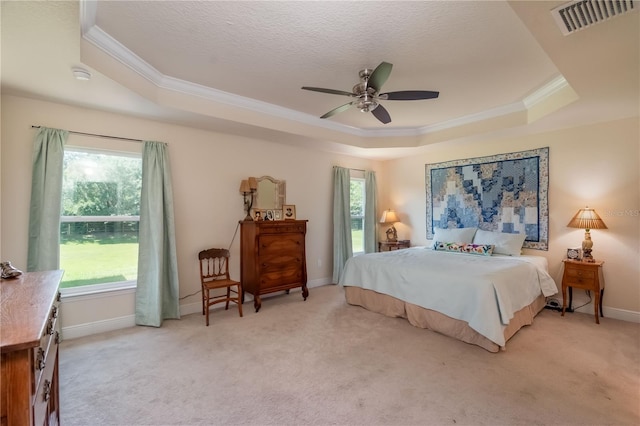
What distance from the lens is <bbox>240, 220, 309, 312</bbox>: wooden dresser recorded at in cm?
382

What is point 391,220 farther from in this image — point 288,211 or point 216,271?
point 216,271

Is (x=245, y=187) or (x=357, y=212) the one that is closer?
(x=245, y=187)

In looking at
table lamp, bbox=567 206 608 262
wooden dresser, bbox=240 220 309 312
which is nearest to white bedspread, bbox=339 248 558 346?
table lamp, bbox=567 206 608 262

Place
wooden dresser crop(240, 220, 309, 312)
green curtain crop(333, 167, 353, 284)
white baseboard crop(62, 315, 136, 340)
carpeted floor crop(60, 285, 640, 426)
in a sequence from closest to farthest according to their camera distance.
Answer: carpeted floor crop(60, 285, 640, 426) < white baseboard crop(62, 315, 136, 340) < wooden dresser crop(240, 220, 309, 312) < green curtain crop(333, 167, 353, 284)

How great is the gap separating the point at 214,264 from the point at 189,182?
1123mm

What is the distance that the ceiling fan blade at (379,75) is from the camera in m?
2.13

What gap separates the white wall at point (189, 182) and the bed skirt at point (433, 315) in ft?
4.60

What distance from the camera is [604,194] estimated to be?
3.63m

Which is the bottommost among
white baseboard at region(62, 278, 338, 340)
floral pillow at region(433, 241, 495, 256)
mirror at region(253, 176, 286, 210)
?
white baseboard at region(62, 278, 338, 340)

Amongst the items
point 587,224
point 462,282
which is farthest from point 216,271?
point 587,224

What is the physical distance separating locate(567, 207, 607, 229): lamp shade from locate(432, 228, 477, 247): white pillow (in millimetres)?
1231

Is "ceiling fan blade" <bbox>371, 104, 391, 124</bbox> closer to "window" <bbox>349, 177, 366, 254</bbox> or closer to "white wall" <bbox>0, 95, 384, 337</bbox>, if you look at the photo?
"white wall" <bbox>0, 95, 384, 337</bbox>

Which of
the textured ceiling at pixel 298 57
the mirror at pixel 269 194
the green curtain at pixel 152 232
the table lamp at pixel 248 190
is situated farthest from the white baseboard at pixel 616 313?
the green curtain at pixel 152 232

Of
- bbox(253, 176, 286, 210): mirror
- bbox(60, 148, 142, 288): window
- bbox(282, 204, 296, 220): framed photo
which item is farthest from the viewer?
bbox(282, 204, 296, 220): framed photo
